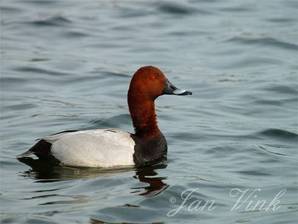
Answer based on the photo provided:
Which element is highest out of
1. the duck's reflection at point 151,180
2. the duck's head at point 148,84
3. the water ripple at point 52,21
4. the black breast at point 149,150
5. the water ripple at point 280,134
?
the duck's head at point 148,84

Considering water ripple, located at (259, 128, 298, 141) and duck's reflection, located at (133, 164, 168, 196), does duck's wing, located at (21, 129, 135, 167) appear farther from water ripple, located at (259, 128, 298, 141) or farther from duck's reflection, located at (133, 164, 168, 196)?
water ripple, located at (259, 128, 298, 141)

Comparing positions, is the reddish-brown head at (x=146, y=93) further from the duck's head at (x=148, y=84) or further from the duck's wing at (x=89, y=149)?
the duck's wing at (x=89, y=149)

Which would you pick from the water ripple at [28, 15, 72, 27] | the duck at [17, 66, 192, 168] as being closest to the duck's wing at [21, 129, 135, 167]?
the duck at [17, 66, 192, 168]

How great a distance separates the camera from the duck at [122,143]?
1113cm

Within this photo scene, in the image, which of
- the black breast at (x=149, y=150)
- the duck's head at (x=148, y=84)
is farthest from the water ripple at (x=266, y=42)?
the black breast at (x=149, y=150)

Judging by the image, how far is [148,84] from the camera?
11.6 meters

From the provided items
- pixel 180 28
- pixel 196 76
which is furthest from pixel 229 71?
pixel 180 28

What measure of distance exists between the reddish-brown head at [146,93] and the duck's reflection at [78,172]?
1.78 feet

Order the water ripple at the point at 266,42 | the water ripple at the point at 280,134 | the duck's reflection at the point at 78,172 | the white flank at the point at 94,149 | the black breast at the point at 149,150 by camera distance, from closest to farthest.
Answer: the duck's reflection at the point at 78,172
the white flank at the point at 94,149
the black breast at the point at 149,150
the water ripple at the point at 280,134
the water ripple at the point at 266,42

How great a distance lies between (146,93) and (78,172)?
1.23 meters

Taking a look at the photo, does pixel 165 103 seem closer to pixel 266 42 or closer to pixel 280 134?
pixel 280 134

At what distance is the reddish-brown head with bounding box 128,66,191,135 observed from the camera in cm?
1155

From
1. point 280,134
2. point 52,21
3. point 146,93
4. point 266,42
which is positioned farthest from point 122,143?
point 52,21

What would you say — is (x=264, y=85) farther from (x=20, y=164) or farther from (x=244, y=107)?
(x=20, y=164)
